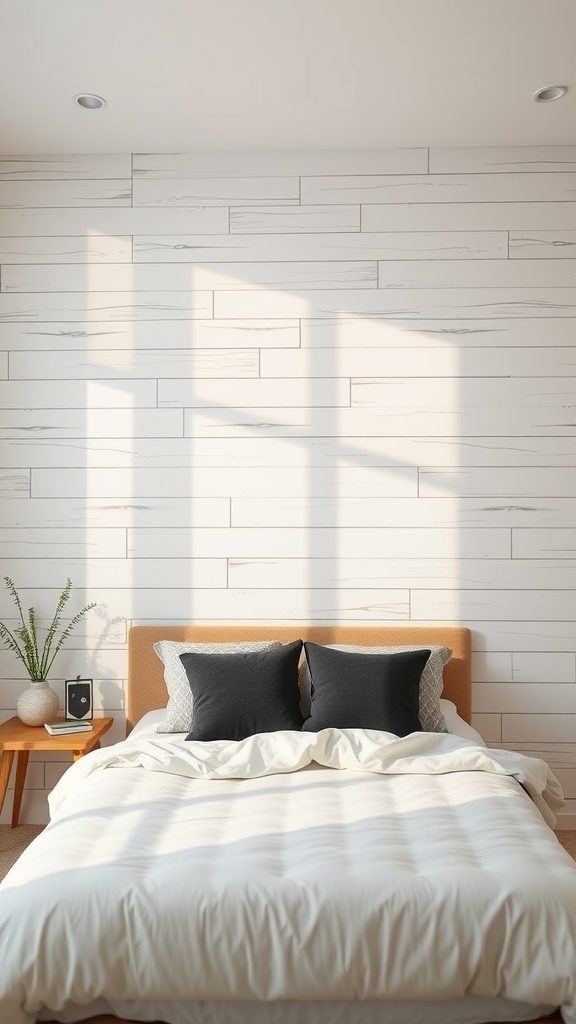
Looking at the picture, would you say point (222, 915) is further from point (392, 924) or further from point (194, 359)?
point (194, 359)

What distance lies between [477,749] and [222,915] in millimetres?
1225

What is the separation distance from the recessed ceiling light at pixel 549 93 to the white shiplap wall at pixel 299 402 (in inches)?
17.5

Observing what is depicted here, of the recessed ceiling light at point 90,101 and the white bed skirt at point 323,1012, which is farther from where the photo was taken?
the recessed ceiling light at point 90,101

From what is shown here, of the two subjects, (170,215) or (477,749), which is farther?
(170,215)

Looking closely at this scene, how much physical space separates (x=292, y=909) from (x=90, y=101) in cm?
294

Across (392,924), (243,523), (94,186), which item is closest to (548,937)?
(392,924)

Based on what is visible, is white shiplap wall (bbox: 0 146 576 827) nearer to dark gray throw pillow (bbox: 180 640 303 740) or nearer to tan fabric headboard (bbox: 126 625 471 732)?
tan fabric headboard (bbox: 126 625 471 732)

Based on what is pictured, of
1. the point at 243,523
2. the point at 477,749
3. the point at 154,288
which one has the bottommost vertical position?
the point at 477,749

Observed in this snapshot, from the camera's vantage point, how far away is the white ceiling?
110 inches

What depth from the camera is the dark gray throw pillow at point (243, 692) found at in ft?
10.5

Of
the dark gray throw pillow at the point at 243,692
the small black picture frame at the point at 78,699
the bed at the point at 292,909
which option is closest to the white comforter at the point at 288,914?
the bed at the point at 292,909

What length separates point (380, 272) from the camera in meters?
3.84

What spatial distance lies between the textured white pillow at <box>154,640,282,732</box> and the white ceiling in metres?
2.13

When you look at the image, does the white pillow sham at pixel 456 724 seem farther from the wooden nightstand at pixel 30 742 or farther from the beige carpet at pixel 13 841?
the beige carpet at pixel 13 841
